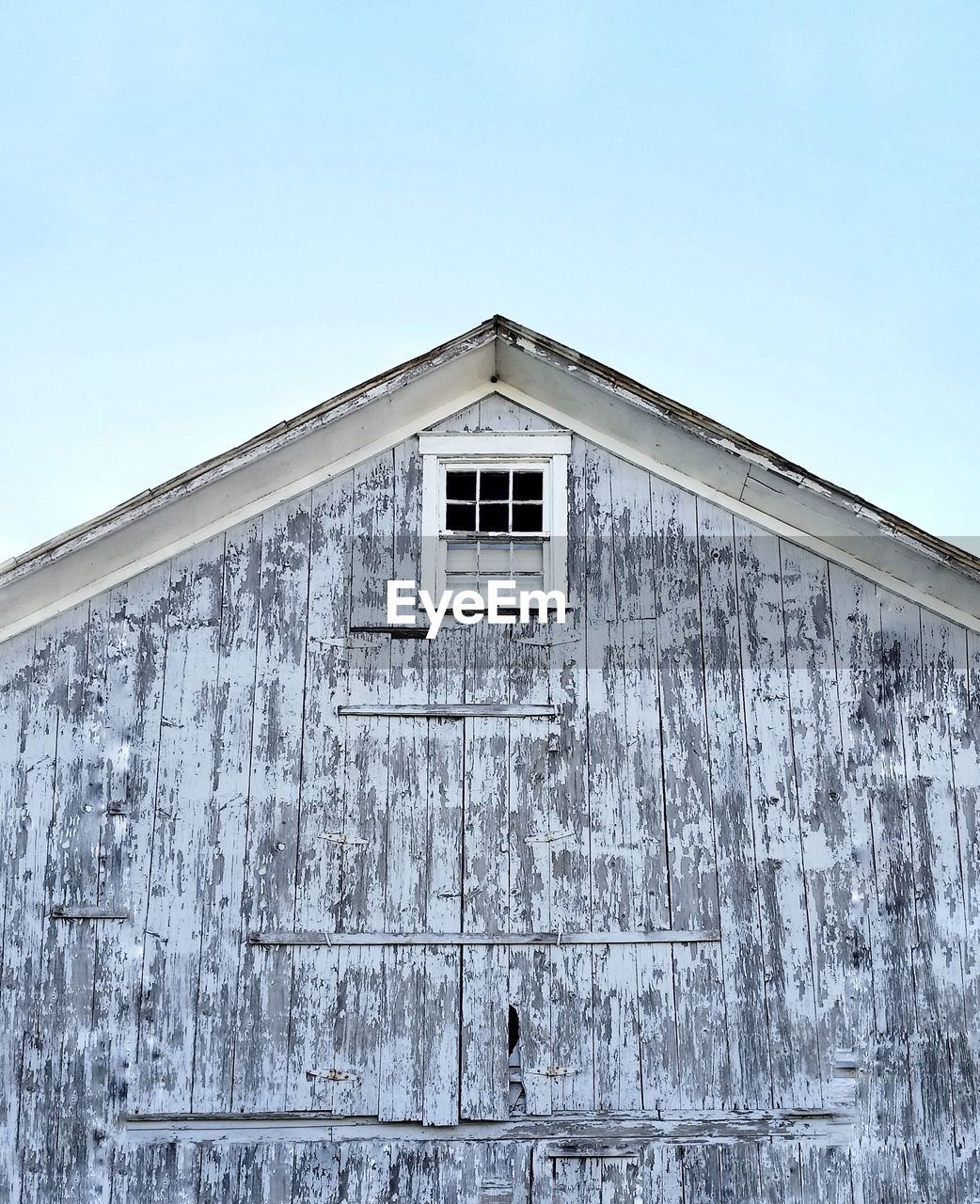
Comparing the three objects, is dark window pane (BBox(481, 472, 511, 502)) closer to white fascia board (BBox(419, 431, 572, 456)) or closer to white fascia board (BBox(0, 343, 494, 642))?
white fascia board (BBox(419, 431, 572, 456))

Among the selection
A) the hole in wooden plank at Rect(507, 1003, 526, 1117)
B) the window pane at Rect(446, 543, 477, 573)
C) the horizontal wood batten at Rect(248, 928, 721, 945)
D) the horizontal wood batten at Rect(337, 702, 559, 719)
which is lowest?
the hole in wooden plank at Rect(507, 1003, 526, 1117)

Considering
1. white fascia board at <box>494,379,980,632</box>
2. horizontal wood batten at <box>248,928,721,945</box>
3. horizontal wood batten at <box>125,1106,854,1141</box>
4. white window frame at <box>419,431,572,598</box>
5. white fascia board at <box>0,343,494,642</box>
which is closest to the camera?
horizontal wood batten at <box>125,1106,854,1141</box>

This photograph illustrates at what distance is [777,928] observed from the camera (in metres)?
6.53

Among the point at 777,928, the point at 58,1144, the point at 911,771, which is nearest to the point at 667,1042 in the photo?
the point at 777,928

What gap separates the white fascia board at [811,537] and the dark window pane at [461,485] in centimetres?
61

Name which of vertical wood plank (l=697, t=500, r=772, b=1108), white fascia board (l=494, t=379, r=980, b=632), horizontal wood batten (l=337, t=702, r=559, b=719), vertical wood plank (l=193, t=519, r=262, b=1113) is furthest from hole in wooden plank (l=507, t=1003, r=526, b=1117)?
white fascia board (l=494, t=379, r=980, b=632)

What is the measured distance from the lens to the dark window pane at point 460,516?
732 cm

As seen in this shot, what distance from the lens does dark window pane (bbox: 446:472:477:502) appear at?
7406mm

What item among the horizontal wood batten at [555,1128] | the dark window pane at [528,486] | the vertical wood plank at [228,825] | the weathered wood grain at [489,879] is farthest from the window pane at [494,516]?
the horizontal wood batten at [555,1128]

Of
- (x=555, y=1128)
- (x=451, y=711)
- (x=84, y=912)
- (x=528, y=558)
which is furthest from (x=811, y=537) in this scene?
(x=84, y=912)

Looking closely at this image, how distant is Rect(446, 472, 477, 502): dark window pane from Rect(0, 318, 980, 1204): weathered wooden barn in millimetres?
26

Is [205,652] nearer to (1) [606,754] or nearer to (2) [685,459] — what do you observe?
(1) [606,754]

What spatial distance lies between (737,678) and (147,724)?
11.9ft

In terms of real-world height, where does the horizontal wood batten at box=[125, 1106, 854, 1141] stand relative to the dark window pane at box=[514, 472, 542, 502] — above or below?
below
